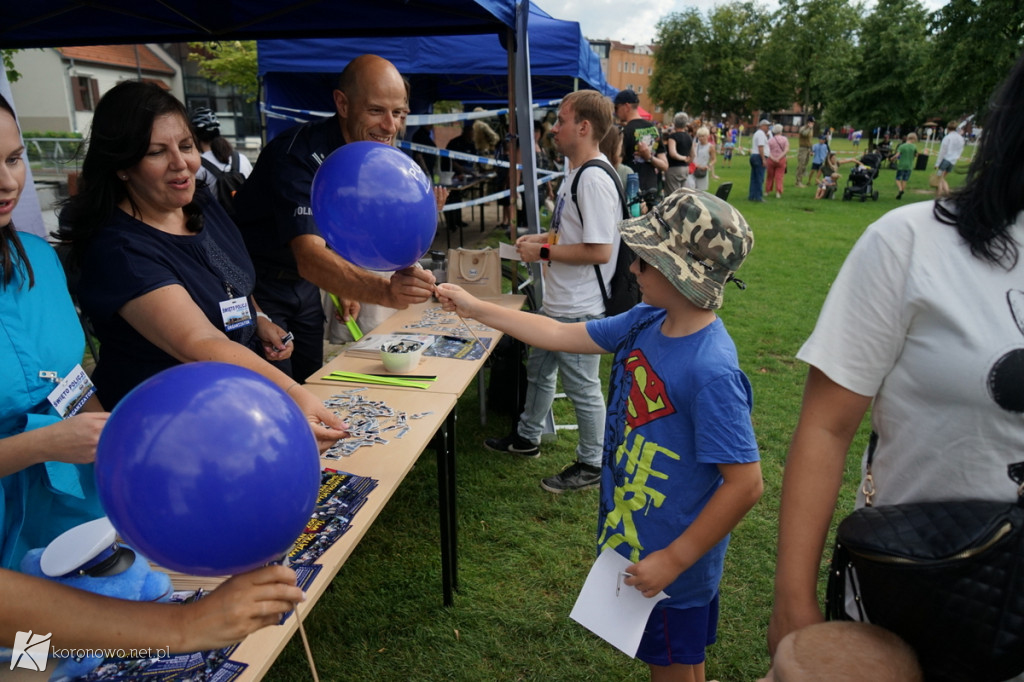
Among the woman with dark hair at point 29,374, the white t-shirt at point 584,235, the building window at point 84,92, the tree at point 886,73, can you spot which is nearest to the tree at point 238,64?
the building window at point 84,92

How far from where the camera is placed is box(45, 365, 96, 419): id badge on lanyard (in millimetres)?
1342

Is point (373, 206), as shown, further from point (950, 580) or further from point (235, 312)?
point (950, 580)

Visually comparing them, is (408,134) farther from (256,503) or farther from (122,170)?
(256,503)

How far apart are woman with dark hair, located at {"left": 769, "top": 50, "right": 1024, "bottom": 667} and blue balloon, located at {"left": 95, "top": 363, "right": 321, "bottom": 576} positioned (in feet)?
2.77

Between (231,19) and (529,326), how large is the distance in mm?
2878

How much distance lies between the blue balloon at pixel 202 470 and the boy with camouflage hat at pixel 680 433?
0.92 metres

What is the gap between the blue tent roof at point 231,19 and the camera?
10.2 ft

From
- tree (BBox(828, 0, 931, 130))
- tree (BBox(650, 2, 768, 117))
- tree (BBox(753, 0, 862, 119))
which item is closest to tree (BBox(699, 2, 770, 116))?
tree (BBox(650, 2, 768, 117))

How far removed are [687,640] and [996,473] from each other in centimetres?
96

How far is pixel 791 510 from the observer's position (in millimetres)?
1031

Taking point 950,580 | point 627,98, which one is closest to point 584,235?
point 950,580

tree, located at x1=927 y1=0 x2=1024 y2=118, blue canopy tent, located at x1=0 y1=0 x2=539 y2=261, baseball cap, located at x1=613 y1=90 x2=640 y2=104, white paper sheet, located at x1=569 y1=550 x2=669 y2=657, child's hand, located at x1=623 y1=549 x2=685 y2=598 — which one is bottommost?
white paper sheet, located at x1=569 y1=550 x2=669 y2=657

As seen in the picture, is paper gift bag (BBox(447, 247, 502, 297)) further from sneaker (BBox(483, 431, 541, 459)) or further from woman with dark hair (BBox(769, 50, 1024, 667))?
woman with dark hair (BBox(769, 50, 1024, 667))

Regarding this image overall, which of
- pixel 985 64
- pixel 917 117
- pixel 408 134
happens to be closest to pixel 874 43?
pixel 917 117
